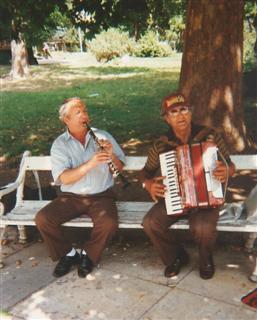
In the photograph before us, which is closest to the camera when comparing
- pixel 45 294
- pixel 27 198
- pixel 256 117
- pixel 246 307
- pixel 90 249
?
pixel 246 307

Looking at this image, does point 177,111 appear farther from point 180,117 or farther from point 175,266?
point 175,266

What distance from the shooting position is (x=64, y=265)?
4250 mm

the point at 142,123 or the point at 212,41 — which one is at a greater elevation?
the point at 212,41

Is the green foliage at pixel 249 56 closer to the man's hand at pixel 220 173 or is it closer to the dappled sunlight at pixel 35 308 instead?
the man's hand at pixel 220 173

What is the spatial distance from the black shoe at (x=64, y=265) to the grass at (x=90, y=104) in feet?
14.1

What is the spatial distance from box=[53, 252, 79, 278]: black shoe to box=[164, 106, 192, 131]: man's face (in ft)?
5.22

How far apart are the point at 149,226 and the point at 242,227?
0.80 meters

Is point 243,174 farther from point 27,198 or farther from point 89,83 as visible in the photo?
point 89,83

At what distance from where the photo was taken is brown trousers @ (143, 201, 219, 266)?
3.85 meters

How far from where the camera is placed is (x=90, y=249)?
13.7 feet

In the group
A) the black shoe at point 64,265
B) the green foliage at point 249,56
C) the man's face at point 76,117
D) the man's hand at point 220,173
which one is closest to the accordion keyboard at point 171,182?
the man's hand at point 220,173

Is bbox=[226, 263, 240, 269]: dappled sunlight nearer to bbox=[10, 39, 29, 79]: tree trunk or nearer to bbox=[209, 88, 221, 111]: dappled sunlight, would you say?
bbox=[209, 88, 221, 111]: dappled sunlight

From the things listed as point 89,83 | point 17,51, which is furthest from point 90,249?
point 17,51

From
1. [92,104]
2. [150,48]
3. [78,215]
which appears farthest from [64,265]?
[150,48]
